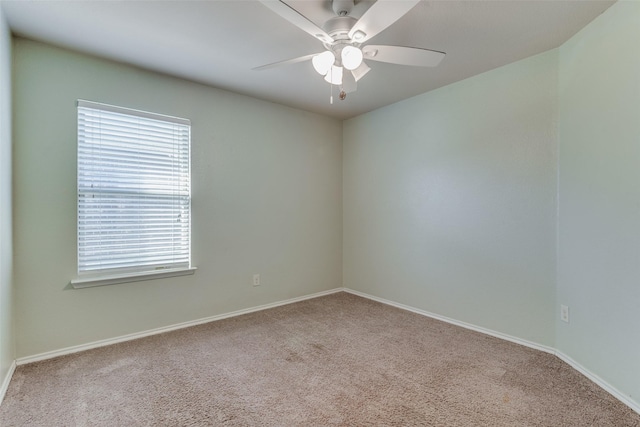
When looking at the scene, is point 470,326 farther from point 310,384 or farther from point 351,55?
point 351,55

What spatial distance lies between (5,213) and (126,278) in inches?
36.8

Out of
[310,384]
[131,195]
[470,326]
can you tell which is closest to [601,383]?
[470,326]

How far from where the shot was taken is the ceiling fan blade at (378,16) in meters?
1.31

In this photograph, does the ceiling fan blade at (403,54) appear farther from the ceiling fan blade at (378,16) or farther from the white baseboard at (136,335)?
the white baseboard at (136,335)

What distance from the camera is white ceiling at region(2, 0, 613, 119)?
1.86m

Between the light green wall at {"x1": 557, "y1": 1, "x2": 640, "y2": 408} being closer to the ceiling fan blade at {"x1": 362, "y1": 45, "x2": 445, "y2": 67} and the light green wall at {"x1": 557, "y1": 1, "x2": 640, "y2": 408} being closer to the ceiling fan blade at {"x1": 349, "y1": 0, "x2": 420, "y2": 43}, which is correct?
the ceiling fan blade at {"x1": 362, "y1": 45, "x2": 445, "y2": 67}

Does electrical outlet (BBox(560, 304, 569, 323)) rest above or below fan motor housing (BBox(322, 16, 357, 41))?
below

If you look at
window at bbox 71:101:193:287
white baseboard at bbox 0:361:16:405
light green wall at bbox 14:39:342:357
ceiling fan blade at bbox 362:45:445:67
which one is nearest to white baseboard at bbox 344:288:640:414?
light green wall at bbox 14:39:342:357

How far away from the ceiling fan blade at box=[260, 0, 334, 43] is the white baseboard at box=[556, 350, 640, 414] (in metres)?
2.66

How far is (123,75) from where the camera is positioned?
2.61 metres

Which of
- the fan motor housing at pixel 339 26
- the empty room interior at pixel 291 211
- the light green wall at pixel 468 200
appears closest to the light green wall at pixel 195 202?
the empty room interior at pixel 291 211

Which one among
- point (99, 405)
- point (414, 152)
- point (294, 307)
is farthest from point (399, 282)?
point (99, 405)

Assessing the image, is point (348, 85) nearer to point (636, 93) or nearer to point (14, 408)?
point (636, 93)

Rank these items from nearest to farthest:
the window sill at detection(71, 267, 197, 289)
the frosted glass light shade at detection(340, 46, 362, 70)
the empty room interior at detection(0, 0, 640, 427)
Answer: the frosted glass light shade at detection(340, 46, 362, 70) → the empty room interior at detection(0, 0, 640, 427) → the window sill at detection(71, 267, 197, 289)
